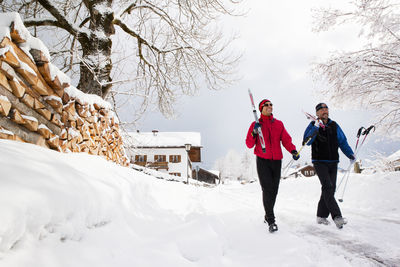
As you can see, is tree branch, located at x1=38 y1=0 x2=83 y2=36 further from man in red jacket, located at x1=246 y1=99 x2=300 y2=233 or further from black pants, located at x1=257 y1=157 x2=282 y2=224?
black pants, located at x1=257 y1=157 x2=282 y2=224

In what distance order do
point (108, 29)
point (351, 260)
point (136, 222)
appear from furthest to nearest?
point (108, 29)
point (136, 222)
point (351, 260)

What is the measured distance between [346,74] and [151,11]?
6.67 m

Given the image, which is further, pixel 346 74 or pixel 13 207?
pixel 346 74

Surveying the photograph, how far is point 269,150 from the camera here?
313 centimetres

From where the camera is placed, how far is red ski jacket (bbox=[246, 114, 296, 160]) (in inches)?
124

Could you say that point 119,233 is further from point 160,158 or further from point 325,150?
point 160,158

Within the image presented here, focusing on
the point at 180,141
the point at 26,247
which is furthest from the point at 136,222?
the point at 180,141

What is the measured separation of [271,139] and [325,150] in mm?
955

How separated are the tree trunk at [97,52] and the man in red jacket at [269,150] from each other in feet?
12.7

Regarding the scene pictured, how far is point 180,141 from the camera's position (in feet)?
103

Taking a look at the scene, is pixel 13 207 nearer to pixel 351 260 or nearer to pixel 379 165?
pixel 351 260

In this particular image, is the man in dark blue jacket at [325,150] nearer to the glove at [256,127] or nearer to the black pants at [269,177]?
the black pants at [269,177]

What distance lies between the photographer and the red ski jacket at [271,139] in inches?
124

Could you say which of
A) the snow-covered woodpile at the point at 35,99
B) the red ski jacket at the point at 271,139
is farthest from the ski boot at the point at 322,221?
the snow-covered woodpile at the point at 35,99
